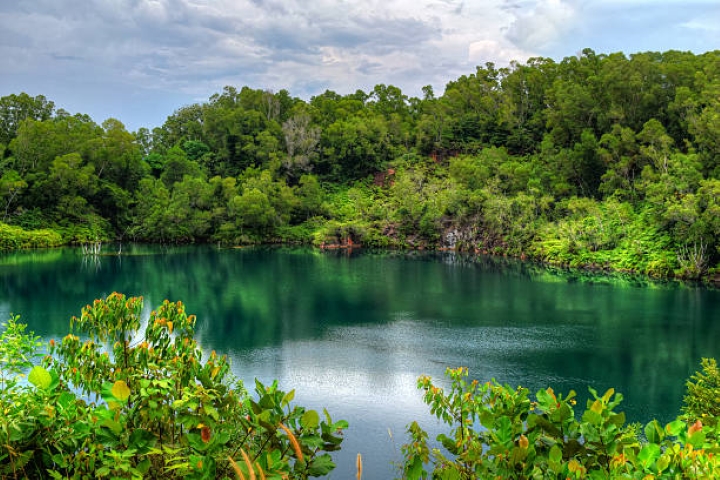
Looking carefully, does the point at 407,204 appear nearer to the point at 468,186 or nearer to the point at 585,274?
the point at 468,186

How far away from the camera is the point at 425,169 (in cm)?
5744

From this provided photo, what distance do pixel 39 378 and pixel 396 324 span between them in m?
18.8

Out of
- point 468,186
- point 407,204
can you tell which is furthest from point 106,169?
point 468,186

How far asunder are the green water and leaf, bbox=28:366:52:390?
7640mm

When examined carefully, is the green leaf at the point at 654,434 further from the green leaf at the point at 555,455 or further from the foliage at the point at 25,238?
the foliage at the point at 25,238

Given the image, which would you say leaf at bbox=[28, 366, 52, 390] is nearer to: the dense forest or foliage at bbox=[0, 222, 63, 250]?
the dense forest

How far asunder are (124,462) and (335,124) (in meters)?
62.9

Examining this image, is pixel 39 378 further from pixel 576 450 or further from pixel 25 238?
pixel 25 238

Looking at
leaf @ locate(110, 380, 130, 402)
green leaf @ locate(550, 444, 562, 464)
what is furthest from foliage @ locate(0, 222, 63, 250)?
green leaf @ locate(550, 444, 562, 464)

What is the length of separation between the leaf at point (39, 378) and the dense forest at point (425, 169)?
33207mm

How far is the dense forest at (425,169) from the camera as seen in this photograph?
35938mm

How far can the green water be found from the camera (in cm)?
1360

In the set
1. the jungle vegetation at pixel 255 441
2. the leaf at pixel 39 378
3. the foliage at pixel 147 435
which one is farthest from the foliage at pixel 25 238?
the leaf at pixel 39 378

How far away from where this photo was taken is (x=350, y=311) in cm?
2355
